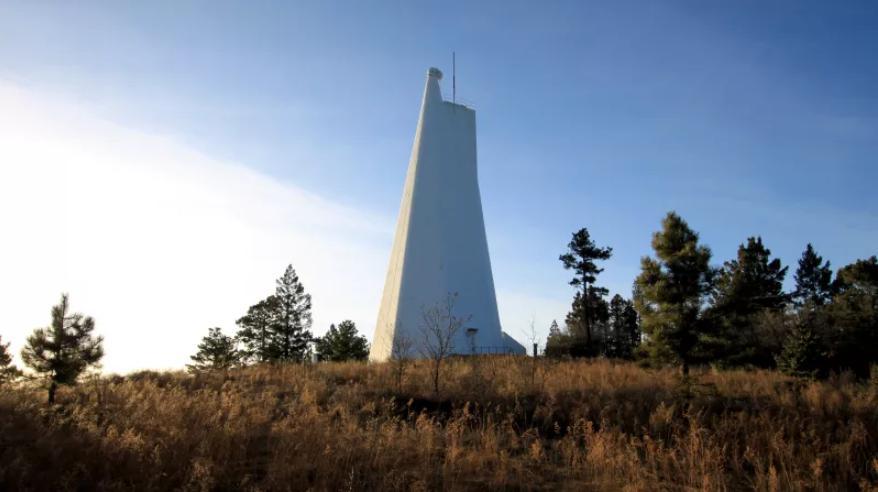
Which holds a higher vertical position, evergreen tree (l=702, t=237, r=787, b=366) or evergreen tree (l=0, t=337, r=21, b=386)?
evergreen tree (l=702, t=237, r=787, b=366)

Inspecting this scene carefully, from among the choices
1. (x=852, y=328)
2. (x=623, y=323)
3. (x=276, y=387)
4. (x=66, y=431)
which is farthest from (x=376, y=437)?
(x=623, y=323)

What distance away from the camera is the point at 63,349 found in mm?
10594

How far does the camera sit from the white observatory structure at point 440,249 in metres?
19.5

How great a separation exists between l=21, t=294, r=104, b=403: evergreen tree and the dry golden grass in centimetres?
117

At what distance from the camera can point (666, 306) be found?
1666 cm

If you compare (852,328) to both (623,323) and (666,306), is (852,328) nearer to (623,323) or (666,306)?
(666,306)

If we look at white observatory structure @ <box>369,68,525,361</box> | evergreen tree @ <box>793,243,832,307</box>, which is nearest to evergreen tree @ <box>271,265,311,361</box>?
white observatory structure @ <box>369,68,525,361</box>

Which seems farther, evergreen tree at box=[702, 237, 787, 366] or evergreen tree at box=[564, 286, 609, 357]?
evergreen tree at box=[564, 286, 609, 357]

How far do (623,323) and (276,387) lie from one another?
50.0 m

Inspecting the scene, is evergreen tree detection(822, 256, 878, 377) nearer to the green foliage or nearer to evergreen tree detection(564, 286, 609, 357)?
evergreen tree detection(564, 286, 609, 357)

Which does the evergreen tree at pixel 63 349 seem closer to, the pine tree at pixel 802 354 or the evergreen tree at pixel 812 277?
the pine tree at pixel 802 354

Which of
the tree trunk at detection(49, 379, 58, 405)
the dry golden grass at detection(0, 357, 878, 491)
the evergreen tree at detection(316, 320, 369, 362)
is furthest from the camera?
the evergreen tree at detection(316, 320, 369, 362)

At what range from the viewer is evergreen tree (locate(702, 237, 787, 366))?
18094mm

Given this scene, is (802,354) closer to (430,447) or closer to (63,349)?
(430,447)
